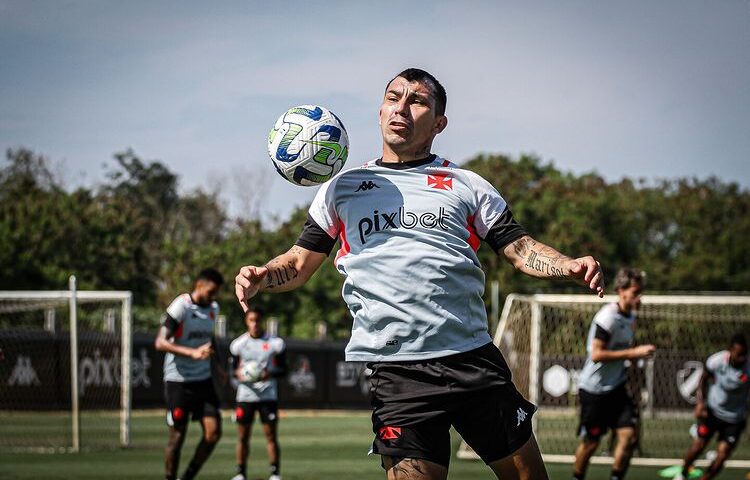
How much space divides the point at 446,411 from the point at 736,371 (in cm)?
1011

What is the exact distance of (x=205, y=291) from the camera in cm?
1172

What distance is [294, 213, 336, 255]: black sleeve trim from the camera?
5.20m

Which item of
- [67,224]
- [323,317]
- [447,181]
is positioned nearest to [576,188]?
[323,317]

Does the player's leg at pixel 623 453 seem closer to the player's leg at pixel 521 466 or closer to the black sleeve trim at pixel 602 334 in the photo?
the black sleeve trim at pixel 602 334

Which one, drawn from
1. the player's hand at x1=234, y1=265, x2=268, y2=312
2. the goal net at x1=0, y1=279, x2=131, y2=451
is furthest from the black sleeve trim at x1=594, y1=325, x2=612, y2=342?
the goal net at x1=0, y1=279, x2=131, y2=451

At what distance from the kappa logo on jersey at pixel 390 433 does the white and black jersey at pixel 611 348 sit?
728 cm

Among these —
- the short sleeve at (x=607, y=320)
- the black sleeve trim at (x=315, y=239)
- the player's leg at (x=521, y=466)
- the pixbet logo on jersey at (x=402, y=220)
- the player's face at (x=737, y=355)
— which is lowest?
the player's face at (x=737, y=355)

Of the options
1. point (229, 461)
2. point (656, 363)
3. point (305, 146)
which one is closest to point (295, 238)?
point (656, 363)

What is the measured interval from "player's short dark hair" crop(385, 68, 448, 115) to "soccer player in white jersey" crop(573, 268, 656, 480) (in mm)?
6912

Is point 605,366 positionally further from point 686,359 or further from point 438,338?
point 686,359

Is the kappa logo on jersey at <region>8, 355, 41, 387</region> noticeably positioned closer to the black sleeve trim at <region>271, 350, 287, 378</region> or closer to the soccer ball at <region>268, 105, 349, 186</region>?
the black sleeve trim at <region>271, 350, 287, 378</region>

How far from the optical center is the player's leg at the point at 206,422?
11.5 metres

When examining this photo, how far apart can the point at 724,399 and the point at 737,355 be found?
598mm

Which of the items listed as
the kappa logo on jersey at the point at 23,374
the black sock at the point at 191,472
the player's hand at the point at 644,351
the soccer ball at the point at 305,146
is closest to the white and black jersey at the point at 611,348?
the player's hand at the point at 644,351
